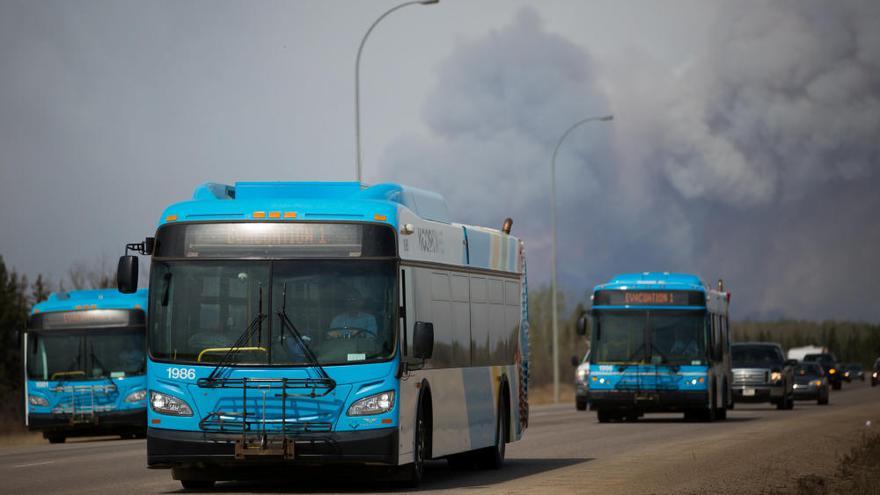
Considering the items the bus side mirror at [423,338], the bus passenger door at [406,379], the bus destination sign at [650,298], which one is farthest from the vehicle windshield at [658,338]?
the bus side mirror at [423,338]

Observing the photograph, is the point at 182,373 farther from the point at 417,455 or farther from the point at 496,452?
the point at 496,452

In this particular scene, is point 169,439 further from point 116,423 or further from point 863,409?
point 863,409

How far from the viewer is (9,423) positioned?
4772 centimetres

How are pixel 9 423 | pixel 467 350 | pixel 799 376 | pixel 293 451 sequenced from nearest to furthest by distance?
pixel 293 451 < pixel 467 350 < pixel 9 423 < pixel 799 376

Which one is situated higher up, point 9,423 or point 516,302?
point 516,302

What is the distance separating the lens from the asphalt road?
16.7m

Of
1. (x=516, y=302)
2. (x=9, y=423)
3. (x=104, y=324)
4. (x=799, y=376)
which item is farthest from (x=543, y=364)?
(x=516, y=302)

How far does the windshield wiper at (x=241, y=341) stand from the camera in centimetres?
1514

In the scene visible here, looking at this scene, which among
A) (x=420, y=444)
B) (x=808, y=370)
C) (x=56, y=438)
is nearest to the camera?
(x=420, y=444)

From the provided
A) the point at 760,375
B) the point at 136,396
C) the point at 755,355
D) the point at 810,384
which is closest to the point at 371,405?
the point at 136,396

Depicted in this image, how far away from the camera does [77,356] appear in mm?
34375

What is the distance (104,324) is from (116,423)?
224cm

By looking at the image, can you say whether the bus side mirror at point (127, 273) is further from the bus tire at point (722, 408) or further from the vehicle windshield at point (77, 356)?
the bus tire at point (722, 408)

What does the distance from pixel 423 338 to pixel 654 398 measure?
20.1m
